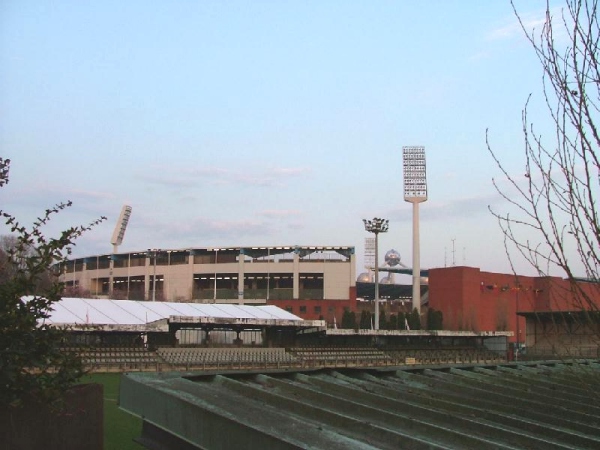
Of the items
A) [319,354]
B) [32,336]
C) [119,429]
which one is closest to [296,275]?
[319,354]

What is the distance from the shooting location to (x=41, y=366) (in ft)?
16.8

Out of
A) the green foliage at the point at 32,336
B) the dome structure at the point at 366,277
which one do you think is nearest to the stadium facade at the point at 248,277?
the dome structure at the point at 366,277

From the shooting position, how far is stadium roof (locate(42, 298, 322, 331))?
3962cm

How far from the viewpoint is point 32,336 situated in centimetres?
511

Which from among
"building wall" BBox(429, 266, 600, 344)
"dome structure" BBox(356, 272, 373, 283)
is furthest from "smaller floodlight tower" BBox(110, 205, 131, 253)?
"building wall" BBox(429, 266, 600, 344)

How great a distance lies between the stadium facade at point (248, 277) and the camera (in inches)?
3625

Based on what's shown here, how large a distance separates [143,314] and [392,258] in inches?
2884

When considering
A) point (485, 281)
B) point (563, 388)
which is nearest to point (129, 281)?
point (485, 281)

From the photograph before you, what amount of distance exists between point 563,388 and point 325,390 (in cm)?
417

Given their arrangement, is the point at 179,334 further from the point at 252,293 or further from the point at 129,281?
the point at 129,281

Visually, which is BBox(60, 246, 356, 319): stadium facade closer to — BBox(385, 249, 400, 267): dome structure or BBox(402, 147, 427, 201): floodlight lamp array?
BBox(402, 147, 427, 201): floodlight lamp array

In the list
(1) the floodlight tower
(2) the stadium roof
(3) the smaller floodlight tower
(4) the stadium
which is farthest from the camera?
(3) the smaller floodlight tower

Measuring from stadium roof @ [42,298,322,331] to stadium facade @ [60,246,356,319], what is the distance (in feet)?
125

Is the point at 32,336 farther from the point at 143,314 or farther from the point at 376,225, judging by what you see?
the point at 376,225
